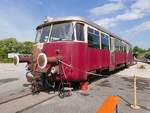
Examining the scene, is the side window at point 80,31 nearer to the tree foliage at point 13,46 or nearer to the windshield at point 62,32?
the windshield at point 62,32

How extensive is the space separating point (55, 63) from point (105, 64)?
221 inches

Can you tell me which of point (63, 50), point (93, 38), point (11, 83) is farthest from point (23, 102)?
point (11, 83)

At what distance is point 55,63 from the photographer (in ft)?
32.0

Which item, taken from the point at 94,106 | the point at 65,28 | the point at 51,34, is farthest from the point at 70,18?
the point at 94,106

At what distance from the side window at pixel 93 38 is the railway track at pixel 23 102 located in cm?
324

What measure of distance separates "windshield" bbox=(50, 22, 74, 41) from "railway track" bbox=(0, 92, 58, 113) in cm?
247

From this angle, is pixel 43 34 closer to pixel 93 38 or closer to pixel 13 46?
pixel 93 38

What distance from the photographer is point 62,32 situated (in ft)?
34.0

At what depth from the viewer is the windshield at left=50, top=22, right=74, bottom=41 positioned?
33.3ft

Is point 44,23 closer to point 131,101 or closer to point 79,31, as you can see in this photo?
point 79,31

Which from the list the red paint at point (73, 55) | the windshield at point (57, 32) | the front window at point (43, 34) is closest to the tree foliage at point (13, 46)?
the front window at point (43, 34)

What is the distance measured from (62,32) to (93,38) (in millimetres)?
2201

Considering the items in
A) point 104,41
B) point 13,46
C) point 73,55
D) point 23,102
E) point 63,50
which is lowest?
point 23,102

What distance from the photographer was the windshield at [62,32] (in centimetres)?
1016
